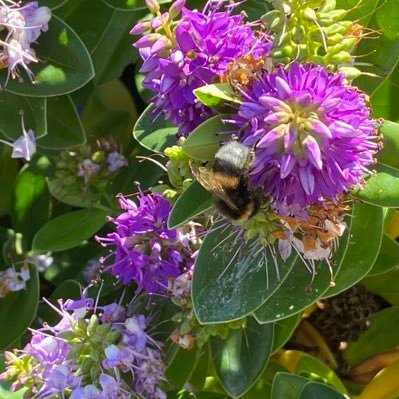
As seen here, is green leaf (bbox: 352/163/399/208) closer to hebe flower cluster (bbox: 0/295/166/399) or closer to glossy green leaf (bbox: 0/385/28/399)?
hebe flower cluster (bbox: 0/295/166/399)

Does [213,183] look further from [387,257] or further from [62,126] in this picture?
[62,126]

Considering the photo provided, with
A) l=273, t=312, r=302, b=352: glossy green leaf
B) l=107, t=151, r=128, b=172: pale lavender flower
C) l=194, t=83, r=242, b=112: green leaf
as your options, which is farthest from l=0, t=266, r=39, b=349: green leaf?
l=194, t=83, r=242, b=112: green leaf

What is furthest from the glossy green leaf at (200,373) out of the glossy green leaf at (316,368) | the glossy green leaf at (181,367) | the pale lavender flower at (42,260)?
the pale lavender flower at (42,260)

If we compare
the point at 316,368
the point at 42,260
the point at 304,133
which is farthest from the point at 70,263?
the point at 304,133

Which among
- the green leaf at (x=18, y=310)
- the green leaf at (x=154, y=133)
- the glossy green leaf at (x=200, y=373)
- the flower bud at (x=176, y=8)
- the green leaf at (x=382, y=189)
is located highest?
the flower bud at (x=176, y=8)

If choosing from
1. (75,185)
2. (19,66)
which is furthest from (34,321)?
(19,66)

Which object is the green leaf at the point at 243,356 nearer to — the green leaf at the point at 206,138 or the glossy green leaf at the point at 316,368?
the glossy green leaf at the point at 316,368

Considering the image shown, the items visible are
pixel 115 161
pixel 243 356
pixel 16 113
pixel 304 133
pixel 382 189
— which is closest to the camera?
pixel 304 133
